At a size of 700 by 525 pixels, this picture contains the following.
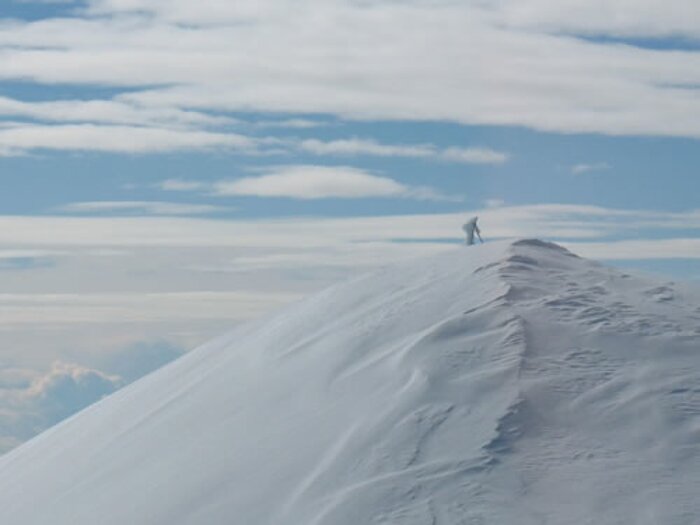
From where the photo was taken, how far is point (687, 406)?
10484 mm

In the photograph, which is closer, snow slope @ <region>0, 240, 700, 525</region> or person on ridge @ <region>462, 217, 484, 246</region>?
snow slope @ <region>0, 240, 700, 525</region>

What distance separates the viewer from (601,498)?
9172mm

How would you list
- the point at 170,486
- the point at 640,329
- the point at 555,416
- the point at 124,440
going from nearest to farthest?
the point at 555,416 → the point at 170,486 → the point at 640,329 → the point at 124,440

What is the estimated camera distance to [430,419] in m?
10.5

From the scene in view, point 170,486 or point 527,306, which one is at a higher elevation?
point 527,306

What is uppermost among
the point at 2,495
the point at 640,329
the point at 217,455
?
the point at 640,329

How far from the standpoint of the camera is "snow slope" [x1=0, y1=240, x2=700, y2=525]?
946 cm

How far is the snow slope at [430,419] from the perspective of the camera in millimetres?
9461

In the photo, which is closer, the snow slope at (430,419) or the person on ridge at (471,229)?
the snow slope at (430,419)

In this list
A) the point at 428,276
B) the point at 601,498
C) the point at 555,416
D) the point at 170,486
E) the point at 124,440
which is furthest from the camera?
the point at 428,276

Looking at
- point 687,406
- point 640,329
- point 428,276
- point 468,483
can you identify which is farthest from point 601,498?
point 428,276

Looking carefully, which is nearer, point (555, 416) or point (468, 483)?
point (468, 483)

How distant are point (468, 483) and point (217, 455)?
104 inches

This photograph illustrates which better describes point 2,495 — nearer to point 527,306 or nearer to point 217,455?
point 217,455
